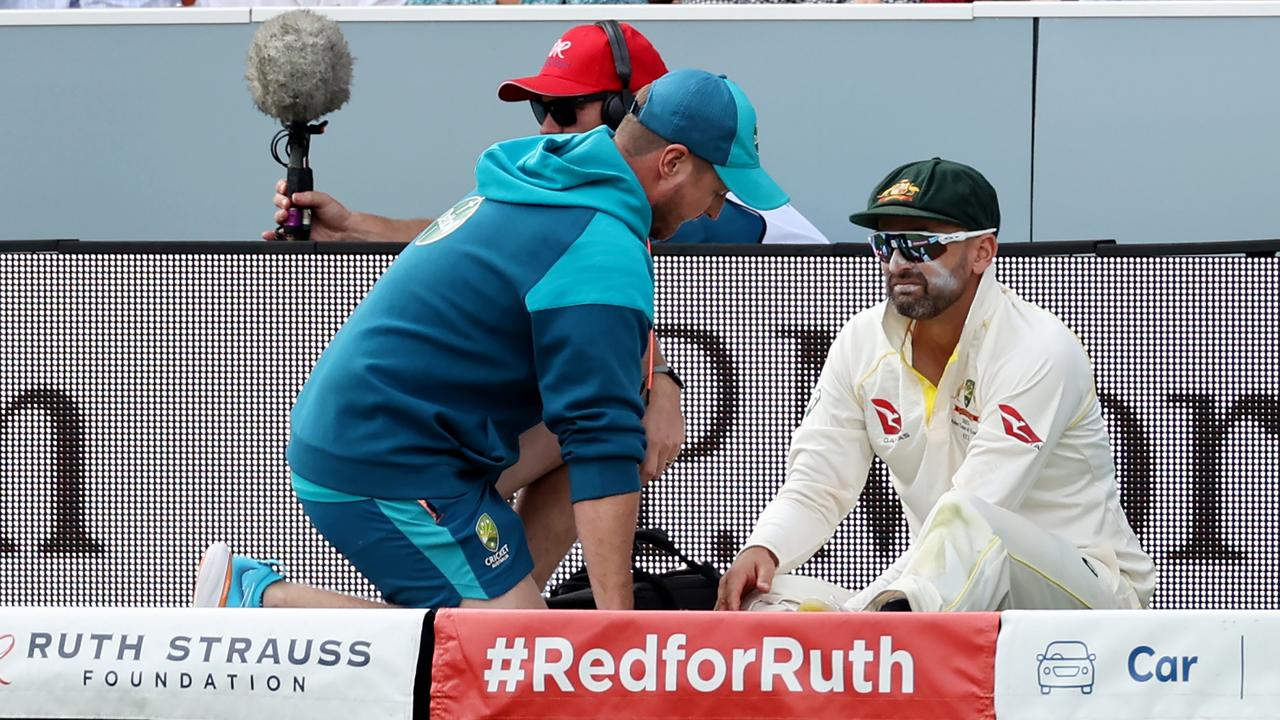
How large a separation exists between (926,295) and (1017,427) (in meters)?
0.39

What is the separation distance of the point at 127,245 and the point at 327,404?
56.9 inches

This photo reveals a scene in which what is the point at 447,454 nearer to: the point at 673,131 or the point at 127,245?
the point at 673,131

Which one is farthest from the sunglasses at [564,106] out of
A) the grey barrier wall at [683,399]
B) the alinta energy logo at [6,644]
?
the alinta energy logo at [6,644]

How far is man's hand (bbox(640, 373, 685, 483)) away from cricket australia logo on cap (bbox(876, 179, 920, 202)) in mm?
624

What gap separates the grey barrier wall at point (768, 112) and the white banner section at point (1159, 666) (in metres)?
3.14

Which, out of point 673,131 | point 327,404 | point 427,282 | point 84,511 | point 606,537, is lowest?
point 84,511

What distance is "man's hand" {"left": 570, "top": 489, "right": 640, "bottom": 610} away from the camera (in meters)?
3.14

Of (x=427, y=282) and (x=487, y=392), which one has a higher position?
(x=427, y=282)

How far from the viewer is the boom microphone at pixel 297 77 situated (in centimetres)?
455

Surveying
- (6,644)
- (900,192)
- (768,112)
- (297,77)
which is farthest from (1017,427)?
(768,112)

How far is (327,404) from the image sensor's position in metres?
3.25

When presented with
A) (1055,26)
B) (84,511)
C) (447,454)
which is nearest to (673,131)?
(447,454)

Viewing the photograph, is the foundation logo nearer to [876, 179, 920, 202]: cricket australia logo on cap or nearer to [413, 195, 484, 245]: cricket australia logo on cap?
[413, 195, 484, 245]: cricket australia logo on cap

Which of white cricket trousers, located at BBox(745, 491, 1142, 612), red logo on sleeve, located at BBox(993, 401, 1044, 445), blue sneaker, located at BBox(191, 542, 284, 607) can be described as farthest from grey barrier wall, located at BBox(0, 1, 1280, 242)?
white cricket trousers, located at BBox(745, 491, 1142, 612)
